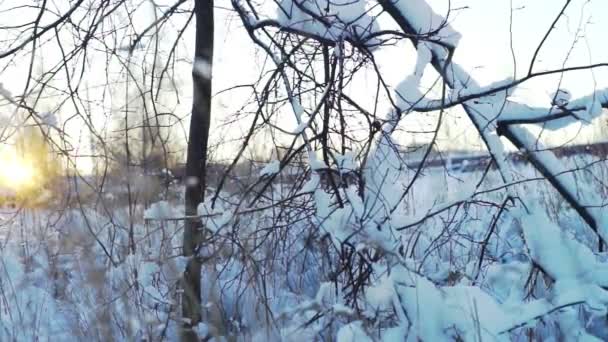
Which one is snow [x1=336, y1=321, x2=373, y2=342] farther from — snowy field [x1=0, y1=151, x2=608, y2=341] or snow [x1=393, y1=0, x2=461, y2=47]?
snow [x1=393, y1=0, x2=461, y2=47]

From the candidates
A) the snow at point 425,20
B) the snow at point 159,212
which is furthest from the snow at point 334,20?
the snow at point 159,212

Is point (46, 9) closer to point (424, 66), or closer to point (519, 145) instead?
point (424, 66)

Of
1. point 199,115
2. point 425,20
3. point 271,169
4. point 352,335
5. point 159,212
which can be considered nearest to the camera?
point 352,335

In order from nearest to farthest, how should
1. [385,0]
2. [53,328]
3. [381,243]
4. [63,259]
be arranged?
1. [381,243]
2. [385,0]
3. [53,328]
4. [63,259]

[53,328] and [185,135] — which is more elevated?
[185,135]

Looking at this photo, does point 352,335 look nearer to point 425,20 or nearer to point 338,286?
point 338,286

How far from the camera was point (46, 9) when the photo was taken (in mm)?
2764

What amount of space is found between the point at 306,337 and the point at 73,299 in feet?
5.71

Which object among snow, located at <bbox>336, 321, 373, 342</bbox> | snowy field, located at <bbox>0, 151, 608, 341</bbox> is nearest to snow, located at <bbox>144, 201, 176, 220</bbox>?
snowy field, located at <bbox>0, 151, 608, 341</bbox>

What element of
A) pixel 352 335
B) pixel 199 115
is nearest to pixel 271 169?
pixel 199 115

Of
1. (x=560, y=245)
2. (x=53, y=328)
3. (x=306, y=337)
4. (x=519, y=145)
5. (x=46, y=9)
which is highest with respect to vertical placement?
(x=46, y=9)

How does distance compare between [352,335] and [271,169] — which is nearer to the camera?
[352,335]

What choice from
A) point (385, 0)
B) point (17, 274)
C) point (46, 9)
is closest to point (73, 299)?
point (17, 274)

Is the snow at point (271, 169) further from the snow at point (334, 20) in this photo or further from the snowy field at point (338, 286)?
the snow at point (334, 20)
